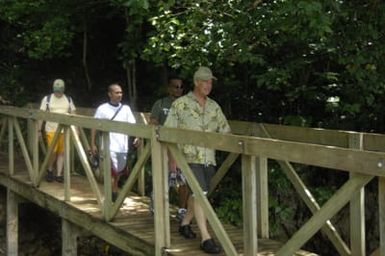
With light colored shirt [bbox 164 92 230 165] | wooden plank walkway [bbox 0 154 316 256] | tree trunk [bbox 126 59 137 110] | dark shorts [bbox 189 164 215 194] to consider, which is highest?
tree trunk [bbox 126 59 137 110]

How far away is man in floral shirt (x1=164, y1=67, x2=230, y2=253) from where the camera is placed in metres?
4.93

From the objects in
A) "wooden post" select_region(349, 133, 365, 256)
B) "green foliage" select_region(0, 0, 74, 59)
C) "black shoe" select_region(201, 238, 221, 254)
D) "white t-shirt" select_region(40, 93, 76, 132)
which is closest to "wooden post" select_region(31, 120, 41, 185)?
"white t-shirt" select_region(40, 93, 76, 132)

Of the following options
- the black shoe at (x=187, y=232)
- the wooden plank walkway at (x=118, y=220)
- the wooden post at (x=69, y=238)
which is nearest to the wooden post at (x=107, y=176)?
the wooden plank walkway at (x=118, y=220)

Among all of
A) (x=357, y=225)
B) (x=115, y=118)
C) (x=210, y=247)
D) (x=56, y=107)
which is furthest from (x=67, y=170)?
(x=357, y=225)

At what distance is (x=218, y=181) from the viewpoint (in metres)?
6.12

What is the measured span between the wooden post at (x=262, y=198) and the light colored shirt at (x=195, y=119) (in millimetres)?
624

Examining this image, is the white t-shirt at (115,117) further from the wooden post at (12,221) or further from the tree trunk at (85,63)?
the tree trunk at (85,63)

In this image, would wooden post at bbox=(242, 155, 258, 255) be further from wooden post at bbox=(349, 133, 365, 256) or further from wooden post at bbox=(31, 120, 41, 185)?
wooden post at bbox=(31, 120, 41, 185)

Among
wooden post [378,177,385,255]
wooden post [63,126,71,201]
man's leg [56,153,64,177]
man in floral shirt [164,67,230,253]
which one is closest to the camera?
wooden post [378,177,385,255]

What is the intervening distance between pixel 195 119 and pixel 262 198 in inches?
41.7

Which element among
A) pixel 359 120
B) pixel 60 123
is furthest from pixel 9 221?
pixel 359 120

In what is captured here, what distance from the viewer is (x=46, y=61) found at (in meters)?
14.5

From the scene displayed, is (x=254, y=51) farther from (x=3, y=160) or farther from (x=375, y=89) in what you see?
(x=3, y=160)

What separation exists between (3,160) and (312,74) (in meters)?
5.70
